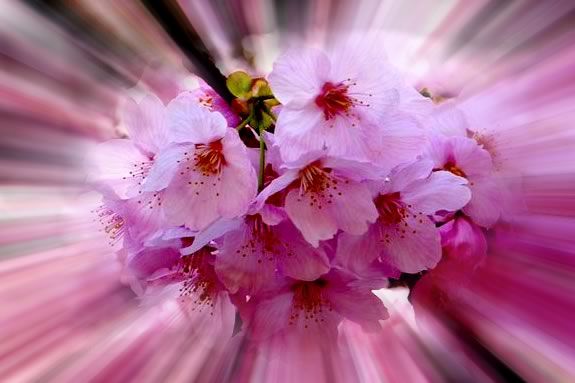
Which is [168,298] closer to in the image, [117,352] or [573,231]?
[117,352]

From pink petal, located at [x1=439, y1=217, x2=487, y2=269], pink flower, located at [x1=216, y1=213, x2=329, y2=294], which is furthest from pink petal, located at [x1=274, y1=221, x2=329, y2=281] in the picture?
pink petal, located at [x1=439, y1=217, x2=487, y2=269]

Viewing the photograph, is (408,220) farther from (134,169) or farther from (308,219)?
(134,169)

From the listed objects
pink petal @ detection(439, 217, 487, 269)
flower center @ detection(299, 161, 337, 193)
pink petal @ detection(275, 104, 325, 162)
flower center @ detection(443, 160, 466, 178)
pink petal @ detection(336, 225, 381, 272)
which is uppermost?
pink petal @ detection(275, 104, 325, 162)

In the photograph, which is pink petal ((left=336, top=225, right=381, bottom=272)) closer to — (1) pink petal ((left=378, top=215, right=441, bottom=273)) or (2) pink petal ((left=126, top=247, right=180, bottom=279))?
(1) pink petal ((left=378, top=215, right=441, bottom=273))

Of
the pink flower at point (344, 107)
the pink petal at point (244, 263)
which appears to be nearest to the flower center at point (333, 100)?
the pink flower at point (344, 107)

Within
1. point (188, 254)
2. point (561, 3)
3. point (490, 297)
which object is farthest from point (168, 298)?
point (561, 3)

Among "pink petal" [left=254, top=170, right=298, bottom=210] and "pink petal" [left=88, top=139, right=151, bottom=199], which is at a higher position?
"pink petal" [left=88, top=139, right=151, bottom=199]

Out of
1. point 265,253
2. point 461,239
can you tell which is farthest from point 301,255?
point 461,239
